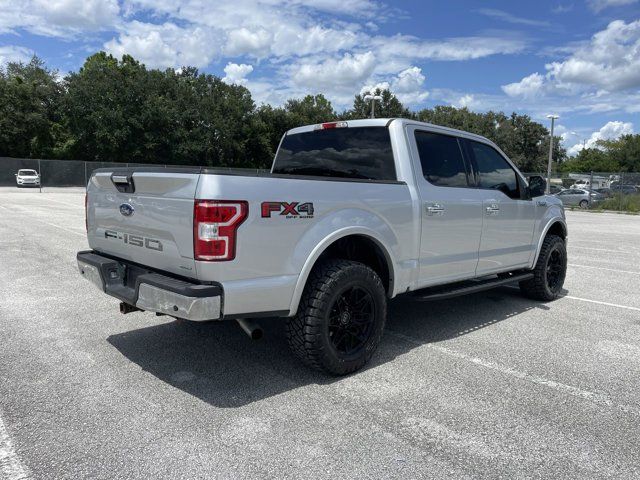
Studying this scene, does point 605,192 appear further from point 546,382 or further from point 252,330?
point 252,330

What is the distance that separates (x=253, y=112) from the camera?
5481 cm

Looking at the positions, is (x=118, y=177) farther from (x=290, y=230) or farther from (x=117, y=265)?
(x=290, y=230)

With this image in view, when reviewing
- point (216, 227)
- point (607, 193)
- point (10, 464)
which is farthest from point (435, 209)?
point (607, 193)

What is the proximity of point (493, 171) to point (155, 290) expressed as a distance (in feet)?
12.6

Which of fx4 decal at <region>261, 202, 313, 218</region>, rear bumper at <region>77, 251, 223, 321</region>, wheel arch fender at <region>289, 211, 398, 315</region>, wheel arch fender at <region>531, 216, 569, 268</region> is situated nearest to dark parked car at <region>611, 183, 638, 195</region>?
wheel arch fender at <region>531, 216, 569, 268</region>

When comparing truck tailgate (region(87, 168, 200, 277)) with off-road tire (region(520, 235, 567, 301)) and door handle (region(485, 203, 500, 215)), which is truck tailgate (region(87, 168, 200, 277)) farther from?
off-road tire (region(520, 235, 567, 301))

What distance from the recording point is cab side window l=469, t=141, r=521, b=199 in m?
5.30

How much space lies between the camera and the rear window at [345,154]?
4.53 metres

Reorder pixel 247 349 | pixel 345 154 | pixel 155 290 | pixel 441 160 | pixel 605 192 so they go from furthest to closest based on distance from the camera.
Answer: pixel 605 192 → pixel 441 160 → pixel 345 154 → pixel 247 349 → pixel 155 290

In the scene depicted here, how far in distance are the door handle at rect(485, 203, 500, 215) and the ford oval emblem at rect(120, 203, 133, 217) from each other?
340cm

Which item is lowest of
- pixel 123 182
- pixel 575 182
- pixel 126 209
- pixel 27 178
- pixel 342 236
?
pixel 27 178

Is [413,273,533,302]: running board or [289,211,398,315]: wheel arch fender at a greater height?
[289,211,398,315]: wheel arch fender

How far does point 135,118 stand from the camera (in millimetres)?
45094

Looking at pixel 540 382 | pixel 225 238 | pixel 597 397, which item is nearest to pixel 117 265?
pixel 225 238
